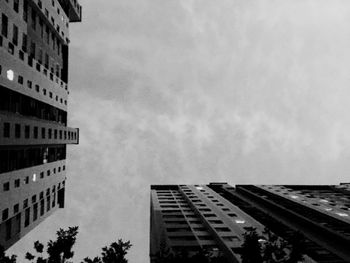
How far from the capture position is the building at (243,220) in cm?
4925

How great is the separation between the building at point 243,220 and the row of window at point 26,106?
81.6 feet

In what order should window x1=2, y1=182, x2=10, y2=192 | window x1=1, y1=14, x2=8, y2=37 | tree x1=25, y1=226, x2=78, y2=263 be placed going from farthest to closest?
window x1=1, y1=14, x2=8, y2=37, window x1=2, y1=182, x2=10, y2=192, tree x1=25, y1=226, x2=78, y2=263

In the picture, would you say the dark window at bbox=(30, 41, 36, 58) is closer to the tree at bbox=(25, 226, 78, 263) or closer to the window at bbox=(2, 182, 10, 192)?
the window at bbox=(2, 182, 10, 192)

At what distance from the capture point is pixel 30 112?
50781 mm

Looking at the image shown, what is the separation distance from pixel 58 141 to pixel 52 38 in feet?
60.0

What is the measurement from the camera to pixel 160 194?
87500 millimetres

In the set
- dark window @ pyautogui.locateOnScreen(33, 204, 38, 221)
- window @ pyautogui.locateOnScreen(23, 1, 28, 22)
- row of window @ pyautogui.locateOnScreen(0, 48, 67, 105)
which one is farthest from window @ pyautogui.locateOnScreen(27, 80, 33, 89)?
dark window @ pyautogui.locateOnScreen(33, 204, 38, 221)

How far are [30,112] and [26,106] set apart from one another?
1.62 meters

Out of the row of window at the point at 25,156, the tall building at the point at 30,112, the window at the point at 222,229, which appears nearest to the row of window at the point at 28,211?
the tall building at the point at 30,112

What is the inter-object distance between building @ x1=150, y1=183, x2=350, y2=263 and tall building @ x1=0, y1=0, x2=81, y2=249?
18052 millimetres

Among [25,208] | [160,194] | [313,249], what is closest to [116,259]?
[25,208]

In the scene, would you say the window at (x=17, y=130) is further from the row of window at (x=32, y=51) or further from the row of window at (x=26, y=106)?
the row of window at (x=32, y=51)

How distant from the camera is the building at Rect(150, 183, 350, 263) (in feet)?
162

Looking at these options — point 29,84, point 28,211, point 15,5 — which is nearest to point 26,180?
point 28,211
